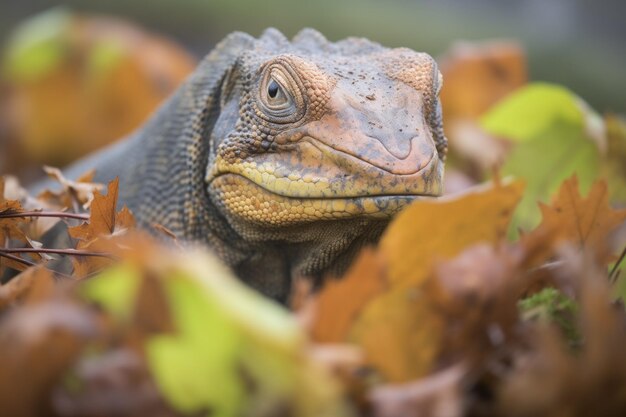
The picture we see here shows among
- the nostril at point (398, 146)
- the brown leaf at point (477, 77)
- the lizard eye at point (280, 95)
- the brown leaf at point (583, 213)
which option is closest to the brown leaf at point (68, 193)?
the lizard eye at point (280, 95)

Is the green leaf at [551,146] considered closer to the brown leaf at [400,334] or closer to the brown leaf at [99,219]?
the brown leaf at [99,219]

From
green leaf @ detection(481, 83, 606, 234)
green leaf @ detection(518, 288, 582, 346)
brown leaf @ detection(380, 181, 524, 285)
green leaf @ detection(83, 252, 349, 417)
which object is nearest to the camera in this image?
green leaf @ detection(83, 252, 349, 417)

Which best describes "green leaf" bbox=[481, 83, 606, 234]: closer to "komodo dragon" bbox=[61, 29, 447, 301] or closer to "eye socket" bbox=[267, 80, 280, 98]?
"komodo dragon" bbox=[61, 29, 447, 301]

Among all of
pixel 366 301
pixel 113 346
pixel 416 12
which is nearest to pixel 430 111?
pixel 366 301

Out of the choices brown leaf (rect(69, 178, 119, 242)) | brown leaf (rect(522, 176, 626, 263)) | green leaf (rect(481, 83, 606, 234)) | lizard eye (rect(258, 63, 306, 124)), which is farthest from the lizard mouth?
green leaf (rect(481, 83, 606, 234))

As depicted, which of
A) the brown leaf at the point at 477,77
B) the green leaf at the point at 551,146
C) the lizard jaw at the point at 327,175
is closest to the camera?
the lizard jaw at the point at 327,175

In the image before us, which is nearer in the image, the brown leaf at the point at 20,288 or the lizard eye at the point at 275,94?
the brown leaf at the point at 20,288

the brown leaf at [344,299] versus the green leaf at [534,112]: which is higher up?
the brown leaf at [344,299]
